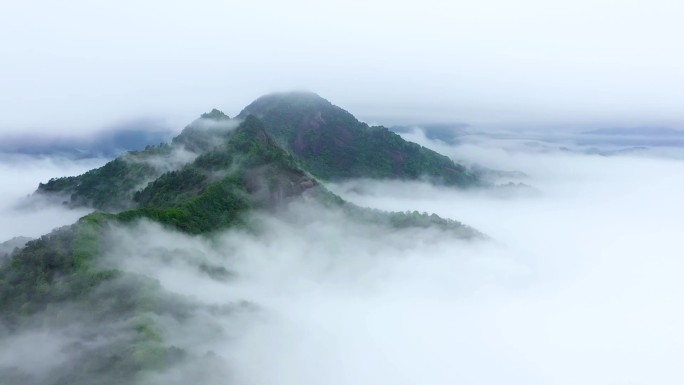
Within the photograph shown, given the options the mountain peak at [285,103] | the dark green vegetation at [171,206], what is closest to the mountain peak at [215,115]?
the dark green vegetation at [171,206]

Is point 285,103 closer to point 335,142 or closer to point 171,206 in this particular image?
point 335,142

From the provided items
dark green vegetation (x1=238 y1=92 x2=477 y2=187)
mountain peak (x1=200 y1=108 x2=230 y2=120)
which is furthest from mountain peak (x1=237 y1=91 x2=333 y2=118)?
mountain peak (x1=200 y1=108 x2=230 y2=120)

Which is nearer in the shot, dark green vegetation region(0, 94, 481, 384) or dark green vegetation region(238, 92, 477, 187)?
dark green vegetation region(0, 94, 481, 384)

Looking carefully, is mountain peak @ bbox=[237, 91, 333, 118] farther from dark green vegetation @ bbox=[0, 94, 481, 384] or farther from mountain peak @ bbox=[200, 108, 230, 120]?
mountain peak @ bbox=[200, 108, 230, 120]

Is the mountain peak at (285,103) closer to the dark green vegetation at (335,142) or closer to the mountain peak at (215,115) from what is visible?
the dark green vegetation at (335,142)

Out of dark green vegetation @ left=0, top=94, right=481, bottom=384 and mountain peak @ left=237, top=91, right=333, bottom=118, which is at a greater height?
mountain peak @ left=237, top=91, right=333, bottom=118
